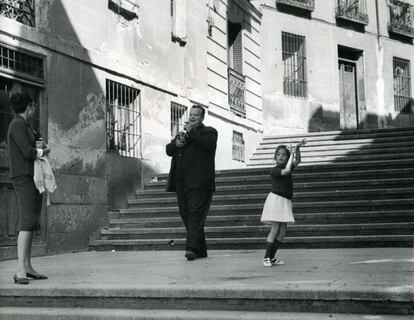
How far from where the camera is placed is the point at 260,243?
9.09 metres

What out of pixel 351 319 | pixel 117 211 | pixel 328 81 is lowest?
pixel 351 319

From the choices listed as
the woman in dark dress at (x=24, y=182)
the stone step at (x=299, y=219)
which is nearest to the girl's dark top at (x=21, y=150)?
the woman in dark dress at (x=24, y=182)

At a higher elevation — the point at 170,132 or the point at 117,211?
the point at 170,132

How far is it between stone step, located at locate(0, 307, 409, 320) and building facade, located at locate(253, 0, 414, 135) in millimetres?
14429

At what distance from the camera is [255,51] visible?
18.9 meters

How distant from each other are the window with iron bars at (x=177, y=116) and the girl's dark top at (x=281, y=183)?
281 inches

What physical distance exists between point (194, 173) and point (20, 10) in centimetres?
383

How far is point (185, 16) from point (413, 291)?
1079cm

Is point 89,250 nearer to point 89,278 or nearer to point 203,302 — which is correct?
point 89,278

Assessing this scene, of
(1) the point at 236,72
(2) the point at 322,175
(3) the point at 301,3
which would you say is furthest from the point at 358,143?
(3) the point at 301,3

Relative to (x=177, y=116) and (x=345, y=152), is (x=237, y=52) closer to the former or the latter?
(x=177, y=116)

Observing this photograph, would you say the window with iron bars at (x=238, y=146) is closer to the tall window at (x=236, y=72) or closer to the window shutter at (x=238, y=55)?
the tall window at (x=236, y=72)

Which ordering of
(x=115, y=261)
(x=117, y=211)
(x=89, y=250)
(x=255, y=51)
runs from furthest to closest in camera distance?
1. (x=255, y=51)
2. (x=117, y=211)
3. (x=89, y=250)
4. (x=115, y=261)

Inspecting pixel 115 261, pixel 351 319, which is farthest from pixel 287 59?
pixel 351 319
